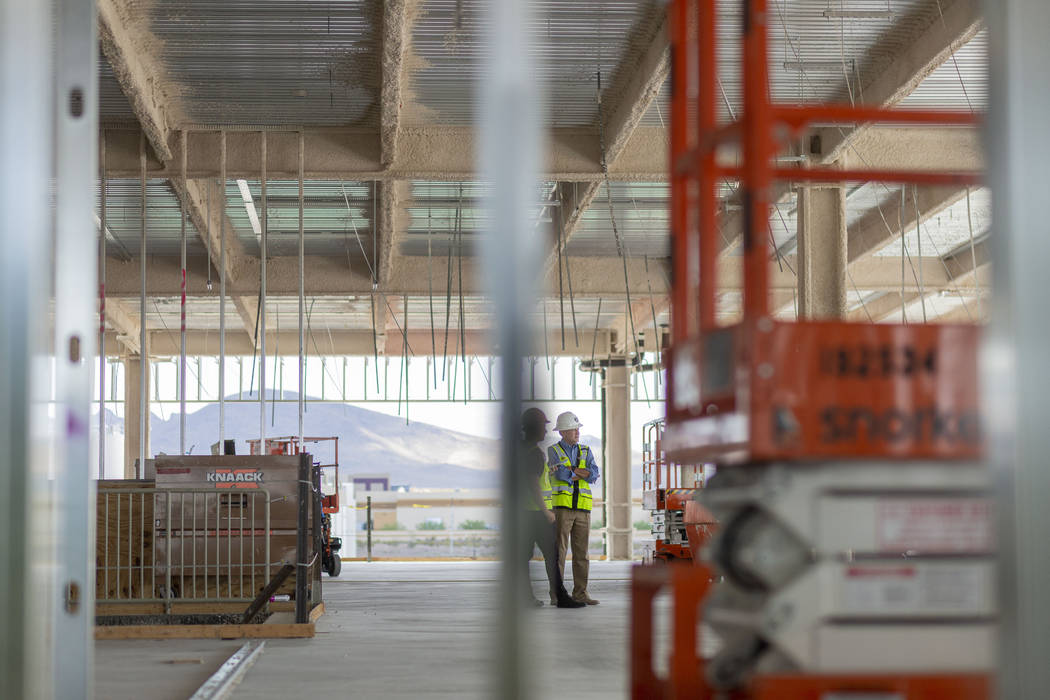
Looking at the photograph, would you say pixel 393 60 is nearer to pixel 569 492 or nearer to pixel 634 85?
pixel 634 85

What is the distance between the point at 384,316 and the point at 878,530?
25170 mm

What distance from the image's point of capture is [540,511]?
1213 cm

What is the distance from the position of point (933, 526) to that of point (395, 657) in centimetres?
569

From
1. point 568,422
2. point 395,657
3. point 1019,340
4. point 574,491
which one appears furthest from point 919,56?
point 1019,340

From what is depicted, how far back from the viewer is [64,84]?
404 cm

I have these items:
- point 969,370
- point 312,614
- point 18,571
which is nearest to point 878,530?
point 969,370

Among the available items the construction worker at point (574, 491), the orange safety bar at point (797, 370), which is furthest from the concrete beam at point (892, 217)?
the orange safety bar at point (797, 370)

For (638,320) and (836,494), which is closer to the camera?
(836,494)

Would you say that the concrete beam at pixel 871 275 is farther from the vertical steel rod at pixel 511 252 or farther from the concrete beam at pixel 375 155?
the vertical steel rod at pixel 511 252

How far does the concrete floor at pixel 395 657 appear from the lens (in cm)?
715

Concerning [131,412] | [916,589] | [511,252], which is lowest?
[916,589]

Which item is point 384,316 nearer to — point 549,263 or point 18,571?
point 549,263

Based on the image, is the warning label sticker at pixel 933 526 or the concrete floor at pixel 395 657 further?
the concrete floor at pixel 395 657

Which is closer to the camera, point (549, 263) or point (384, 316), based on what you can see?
point (549, 263)
